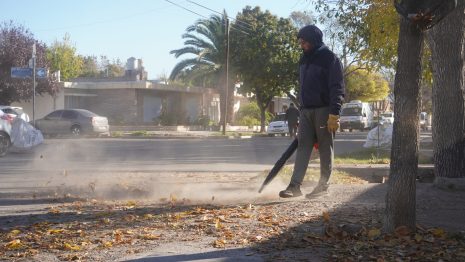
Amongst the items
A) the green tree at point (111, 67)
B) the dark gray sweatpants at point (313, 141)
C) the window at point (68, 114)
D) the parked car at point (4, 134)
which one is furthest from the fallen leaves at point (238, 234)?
the green tree at point (111, 67)

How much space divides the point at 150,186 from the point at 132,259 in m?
4.28

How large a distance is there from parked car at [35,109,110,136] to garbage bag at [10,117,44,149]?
13.1m

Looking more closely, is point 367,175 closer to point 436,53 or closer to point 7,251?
point 436,53

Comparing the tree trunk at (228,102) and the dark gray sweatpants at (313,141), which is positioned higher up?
the tree trunk at (228,102)

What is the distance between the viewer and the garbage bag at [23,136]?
54.9 ft

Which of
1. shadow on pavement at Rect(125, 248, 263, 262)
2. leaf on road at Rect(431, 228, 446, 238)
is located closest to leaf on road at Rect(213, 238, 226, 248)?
shadow on pavement at Rect(125, 248, 263, 262)

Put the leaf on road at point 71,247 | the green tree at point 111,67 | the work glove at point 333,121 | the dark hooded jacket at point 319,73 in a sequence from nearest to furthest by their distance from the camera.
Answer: the leaf on road at point 71,247 < the work glove at point 333,121 < the dark hooded jacket at point 319,73 < the green tree at point 111,67

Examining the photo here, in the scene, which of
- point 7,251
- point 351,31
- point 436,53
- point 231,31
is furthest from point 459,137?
point 231,31

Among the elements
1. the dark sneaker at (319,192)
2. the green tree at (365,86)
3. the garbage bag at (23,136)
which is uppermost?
the green tree at (365,86)

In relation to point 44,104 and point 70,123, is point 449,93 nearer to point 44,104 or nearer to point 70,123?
point 70,123

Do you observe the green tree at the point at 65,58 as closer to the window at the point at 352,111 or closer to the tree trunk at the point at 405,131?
the window at the point at 352,111

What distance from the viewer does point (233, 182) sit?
9484 millimetres

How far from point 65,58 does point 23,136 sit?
51.8 m

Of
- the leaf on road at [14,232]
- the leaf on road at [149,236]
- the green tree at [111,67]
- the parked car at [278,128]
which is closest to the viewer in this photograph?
the leaf on road at [149,236]
